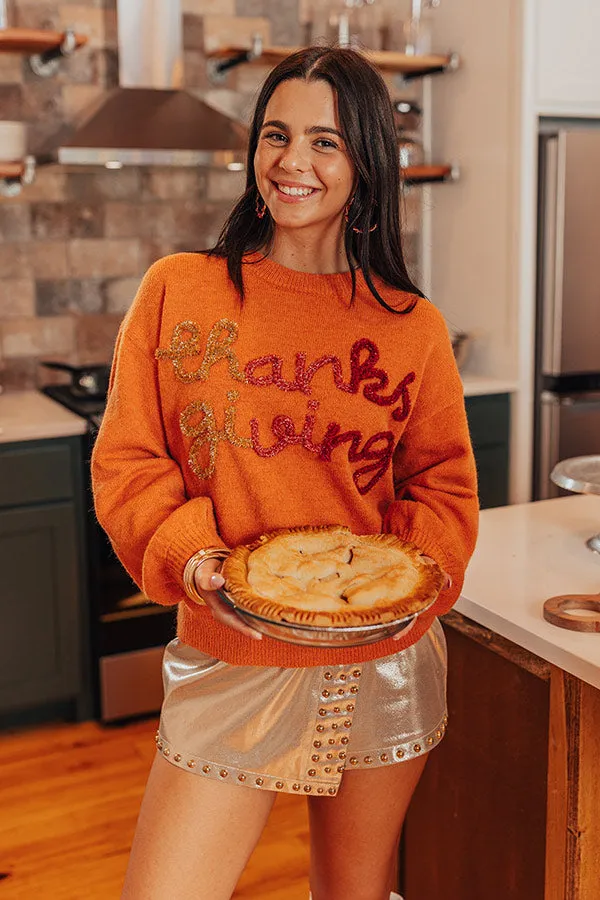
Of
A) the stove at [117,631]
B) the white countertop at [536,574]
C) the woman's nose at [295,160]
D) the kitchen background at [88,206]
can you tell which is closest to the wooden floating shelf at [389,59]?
the kitchen background at [88,206]

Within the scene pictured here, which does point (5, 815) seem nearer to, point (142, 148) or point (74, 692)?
point (74, 692)

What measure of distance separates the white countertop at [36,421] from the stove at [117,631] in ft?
0.18

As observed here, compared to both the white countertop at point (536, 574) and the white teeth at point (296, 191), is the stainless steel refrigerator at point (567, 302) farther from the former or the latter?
the white teeth at point (296, 191)

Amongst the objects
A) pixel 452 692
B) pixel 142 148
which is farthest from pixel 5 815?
pixel 142 148

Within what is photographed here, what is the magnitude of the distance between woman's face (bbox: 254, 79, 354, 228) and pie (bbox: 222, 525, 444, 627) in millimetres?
404

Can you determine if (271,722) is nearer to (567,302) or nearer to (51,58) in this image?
(567,302)

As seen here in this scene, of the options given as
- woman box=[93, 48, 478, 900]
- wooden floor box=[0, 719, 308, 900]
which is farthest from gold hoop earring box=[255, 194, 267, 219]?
wooden floor box=[0, 719, 308, 900]

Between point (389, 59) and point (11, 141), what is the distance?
1264 millimetres

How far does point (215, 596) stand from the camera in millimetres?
1229

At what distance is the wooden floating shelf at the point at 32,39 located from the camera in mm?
2938

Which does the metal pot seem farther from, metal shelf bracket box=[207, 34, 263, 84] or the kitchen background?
metal shelf bracket box=[207, 34, 263, 84]

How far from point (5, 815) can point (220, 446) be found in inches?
66.0

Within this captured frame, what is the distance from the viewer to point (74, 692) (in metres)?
3.04

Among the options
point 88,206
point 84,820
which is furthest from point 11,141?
point 84,820
